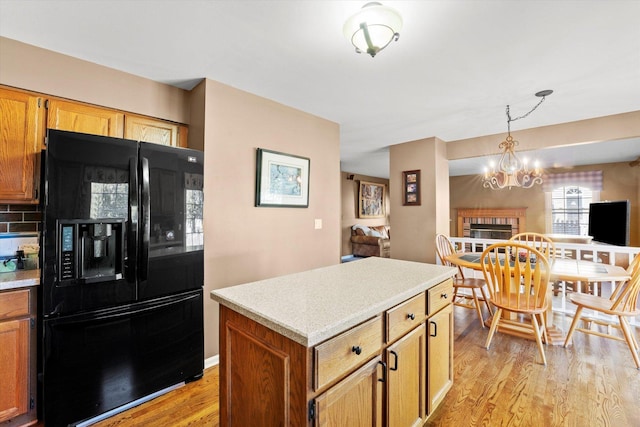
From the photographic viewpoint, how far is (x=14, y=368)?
1628 millimetres

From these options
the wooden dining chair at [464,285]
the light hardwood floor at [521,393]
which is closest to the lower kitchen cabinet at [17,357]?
the light hardwood floor at [521,393]

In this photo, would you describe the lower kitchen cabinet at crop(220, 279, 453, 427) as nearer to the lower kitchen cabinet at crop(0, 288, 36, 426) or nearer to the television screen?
the lower kitchen cabinet at crop(0, 288, 36, 426)

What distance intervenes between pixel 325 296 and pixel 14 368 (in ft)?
6.02

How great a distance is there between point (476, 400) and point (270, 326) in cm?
170

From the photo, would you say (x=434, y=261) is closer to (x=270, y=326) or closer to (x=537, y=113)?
(x=537, y=113)

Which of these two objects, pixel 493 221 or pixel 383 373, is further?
pixel 493 221

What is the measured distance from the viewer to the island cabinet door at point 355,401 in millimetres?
986

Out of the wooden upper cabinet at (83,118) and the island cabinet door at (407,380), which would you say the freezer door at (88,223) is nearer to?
the wooden upper cabinet at (83,118)

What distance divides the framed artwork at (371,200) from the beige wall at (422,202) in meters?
3.21

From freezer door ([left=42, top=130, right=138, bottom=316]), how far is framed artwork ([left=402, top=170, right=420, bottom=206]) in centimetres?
369

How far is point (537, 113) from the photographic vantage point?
3.25 m

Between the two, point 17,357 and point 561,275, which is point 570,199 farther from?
point 17,357

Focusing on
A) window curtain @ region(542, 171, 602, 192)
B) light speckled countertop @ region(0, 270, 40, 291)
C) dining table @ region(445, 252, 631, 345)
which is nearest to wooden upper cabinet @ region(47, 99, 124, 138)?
light speckled countertop @ region(0, 270, 40, 291)

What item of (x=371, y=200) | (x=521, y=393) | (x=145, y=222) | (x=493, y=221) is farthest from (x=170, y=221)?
(x=493, y=221)
